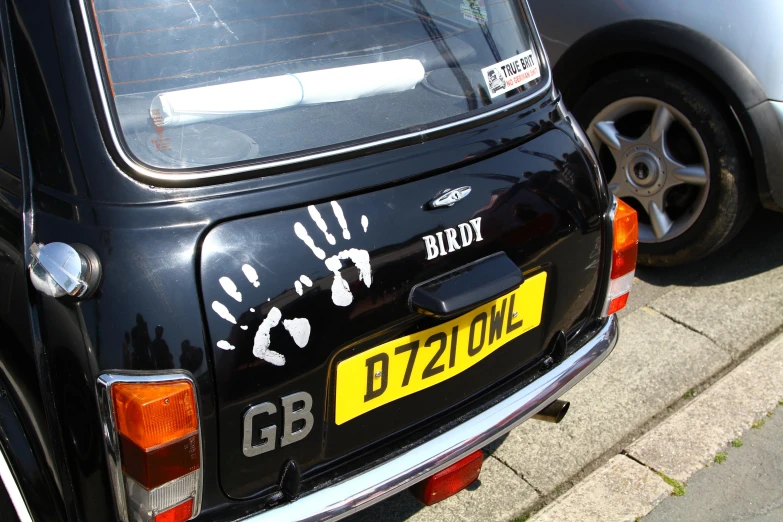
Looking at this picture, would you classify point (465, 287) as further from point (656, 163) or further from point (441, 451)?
point (656, 163)

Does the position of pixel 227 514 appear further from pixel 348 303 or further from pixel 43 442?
pixel 348 303

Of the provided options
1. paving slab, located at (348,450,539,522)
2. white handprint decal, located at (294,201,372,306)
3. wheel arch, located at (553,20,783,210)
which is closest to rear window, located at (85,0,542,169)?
white handprint decal, located at (294,201,372,306)

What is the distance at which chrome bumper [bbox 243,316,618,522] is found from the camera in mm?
1798

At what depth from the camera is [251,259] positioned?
5.40 feet

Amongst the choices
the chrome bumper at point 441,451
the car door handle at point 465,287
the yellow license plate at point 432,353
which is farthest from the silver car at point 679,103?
the car door handle at point 465,287

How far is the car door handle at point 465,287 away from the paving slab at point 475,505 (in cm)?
101

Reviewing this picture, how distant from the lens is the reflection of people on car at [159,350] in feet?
5.13

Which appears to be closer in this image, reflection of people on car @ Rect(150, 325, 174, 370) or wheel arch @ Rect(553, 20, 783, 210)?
reflection of people on car @ Rect(150, 325, 174, 370)

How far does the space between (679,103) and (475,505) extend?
79.7 inches

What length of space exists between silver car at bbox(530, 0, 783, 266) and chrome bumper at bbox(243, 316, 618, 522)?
4.70ft

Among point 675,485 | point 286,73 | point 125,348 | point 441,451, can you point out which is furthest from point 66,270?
point 675,485

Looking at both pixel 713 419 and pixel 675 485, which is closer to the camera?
pixel 675 485

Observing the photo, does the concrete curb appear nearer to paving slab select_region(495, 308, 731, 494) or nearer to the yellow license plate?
paving slab select_region(495, 308, 731, 494)

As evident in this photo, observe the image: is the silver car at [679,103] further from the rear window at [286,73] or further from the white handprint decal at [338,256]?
the white handprint decal at [338,256]
